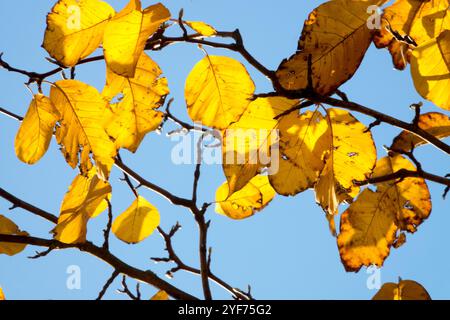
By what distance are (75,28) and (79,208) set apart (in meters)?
0.34

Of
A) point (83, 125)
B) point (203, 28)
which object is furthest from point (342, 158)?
point (83, 125)

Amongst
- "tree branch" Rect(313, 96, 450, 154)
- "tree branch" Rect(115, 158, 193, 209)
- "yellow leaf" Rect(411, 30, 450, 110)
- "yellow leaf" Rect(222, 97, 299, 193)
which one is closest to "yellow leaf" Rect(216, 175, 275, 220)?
"tree branch" Rect(115, 158, 193, 209)

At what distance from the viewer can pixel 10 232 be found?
115 centimetres

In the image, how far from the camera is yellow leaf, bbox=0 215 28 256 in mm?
1146

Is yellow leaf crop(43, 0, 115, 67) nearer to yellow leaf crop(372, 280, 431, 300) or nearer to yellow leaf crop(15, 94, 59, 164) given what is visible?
yellow leaf crop(15, 94, 59, 164)

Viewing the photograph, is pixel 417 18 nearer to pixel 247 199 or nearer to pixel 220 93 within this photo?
pixel 220 93

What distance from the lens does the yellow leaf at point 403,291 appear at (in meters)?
0.94

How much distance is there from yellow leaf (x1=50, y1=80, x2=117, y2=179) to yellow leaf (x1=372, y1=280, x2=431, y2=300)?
1.82 feet

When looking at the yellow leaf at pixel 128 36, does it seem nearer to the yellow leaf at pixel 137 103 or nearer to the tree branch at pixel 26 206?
the yellow leaf at pixel 137 103

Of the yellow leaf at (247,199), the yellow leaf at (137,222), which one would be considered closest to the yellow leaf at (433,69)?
the yellow leaf at (247,199)
